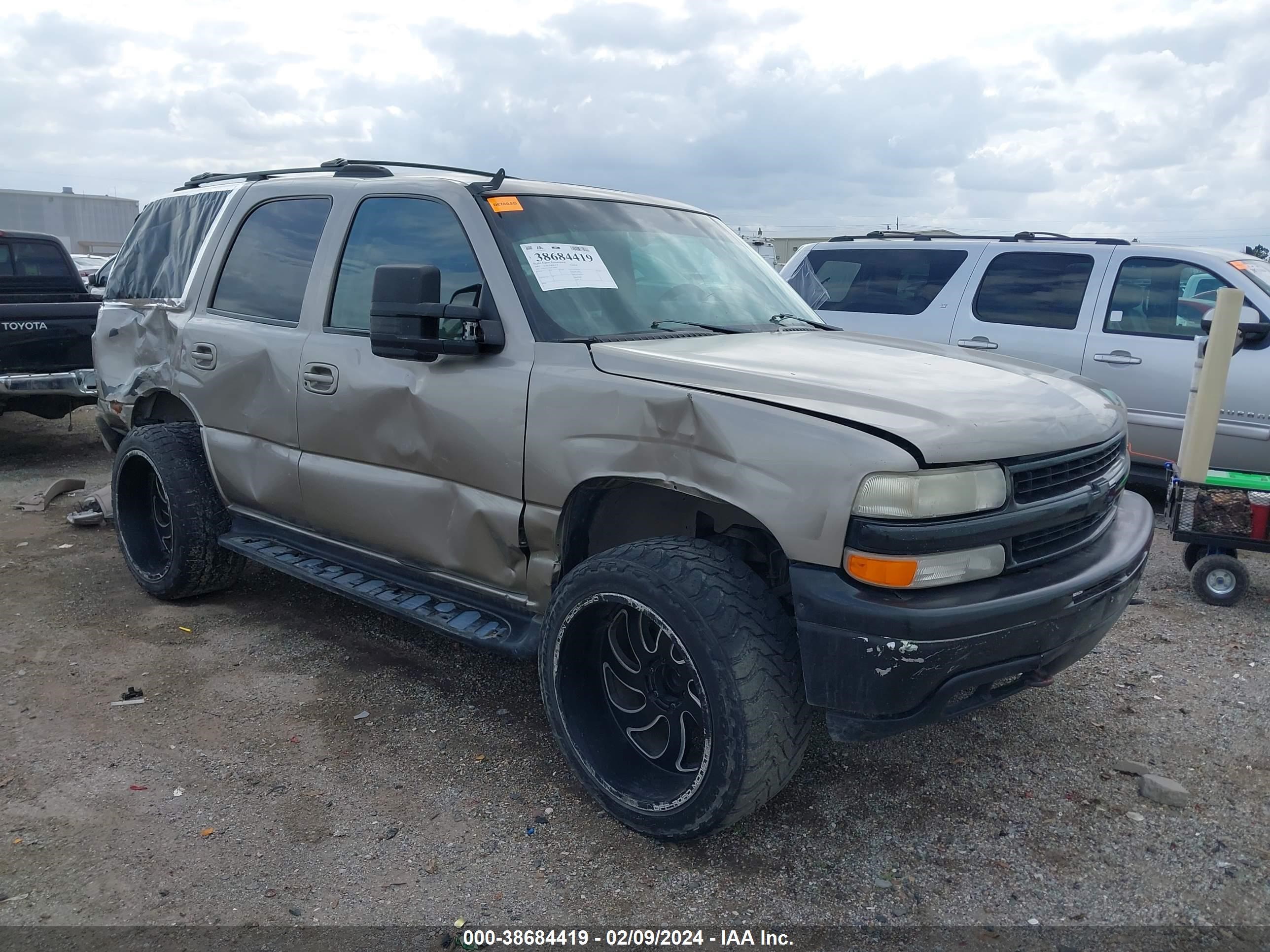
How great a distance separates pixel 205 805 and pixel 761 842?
68.1 inches

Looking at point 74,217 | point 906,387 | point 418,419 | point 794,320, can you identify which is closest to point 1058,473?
point 906,387

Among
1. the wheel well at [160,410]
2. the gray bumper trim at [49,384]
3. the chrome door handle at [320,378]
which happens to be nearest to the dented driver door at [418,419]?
the chrome door handle at [320,378]

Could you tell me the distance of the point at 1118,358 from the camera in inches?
262

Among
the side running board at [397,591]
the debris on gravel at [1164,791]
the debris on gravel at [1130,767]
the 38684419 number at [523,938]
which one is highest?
the side running board at [397,591]

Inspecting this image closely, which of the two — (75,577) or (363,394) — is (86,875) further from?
(75,577)

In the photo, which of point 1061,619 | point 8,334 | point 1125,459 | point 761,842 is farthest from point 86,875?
point 8,334

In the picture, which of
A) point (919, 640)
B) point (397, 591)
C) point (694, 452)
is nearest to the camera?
point (919, 640)

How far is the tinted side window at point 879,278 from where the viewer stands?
7.40 m

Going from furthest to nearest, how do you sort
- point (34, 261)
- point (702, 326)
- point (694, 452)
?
point (34, 261), point (702, 326), point (694, 452)

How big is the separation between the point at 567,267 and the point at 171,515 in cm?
239

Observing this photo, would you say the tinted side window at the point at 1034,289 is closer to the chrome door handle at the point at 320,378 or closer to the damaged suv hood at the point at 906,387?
the damaged suv hood at the point at 906,387

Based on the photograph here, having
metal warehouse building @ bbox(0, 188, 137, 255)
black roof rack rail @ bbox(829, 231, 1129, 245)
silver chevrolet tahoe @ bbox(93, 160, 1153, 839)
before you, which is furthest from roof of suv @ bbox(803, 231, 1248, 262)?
metal warehouse building @ bbox(0, 188, 137, 255)

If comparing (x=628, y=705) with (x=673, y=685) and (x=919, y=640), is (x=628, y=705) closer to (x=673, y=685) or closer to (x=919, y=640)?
(x=673, y=685)

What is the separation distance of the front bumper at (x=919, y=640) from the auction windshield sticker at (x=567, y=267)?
4.54ft
